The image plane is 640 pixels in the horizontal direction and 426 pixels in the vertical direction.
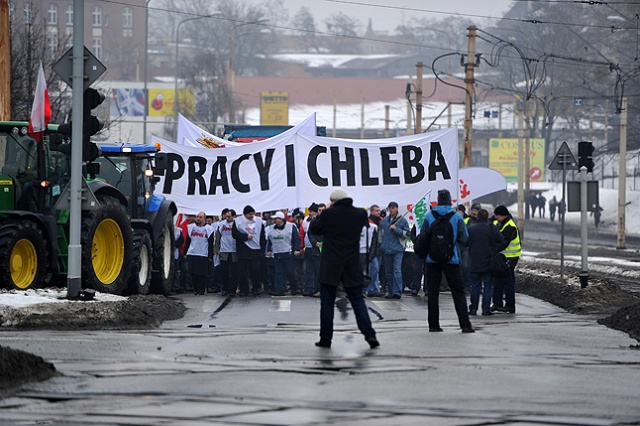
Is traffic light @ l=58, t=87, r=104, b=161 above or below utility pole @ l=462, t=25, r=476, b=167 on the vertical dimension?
below

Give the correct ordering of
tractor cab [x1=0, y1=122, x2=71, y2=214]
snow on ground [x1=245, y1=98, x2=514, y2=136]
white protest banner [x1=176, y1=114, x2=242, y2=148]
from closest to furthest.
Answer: tractor cab [x1=0, y1=122, x2=71, y2=214], white protest banner [x1=176, y1=114, x2=242, y2=148], snow on ground [x1=245, y1=98, x2=514, y2=136]

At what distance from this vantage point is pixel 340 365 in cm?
1189

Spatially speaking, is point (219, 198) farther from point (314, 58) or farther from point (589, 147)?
point (314, 58)

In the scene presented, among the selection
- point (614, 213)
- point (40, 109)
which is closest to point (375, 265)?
point (40, 109)

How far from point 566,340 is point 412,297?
9639 millimetres

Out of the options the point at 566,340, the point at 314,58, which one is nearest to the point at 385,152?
the point at 566,340

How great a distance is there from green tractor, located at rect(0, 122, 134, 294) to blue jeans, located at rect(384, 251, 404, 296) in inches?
200

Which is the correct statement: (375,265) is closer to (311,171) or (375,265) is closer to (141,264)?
(311,171)

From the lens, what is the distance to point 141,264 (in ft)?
73.2

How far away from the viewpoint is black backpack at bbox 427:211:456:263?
15852 millimetres

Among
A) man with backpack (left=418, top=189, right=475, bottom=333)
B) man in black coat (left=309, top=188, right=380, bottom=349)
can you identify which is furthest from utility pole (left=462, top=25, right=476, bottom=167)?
man in black coat (left=309, top=188, right=380, bottom=349)

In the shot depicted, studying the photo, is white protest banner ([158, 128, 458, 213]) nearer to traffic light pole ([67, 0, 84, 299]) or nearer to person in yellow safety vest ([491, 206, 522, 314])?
person in yellow safety vest ([491, 206, 522, 314])

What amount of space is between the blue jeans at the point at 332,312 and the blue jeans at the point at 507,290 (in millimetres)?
6422

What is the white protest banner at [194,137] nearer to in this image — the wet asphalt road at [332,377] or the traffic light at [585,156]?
the traffic light at [585,156]
